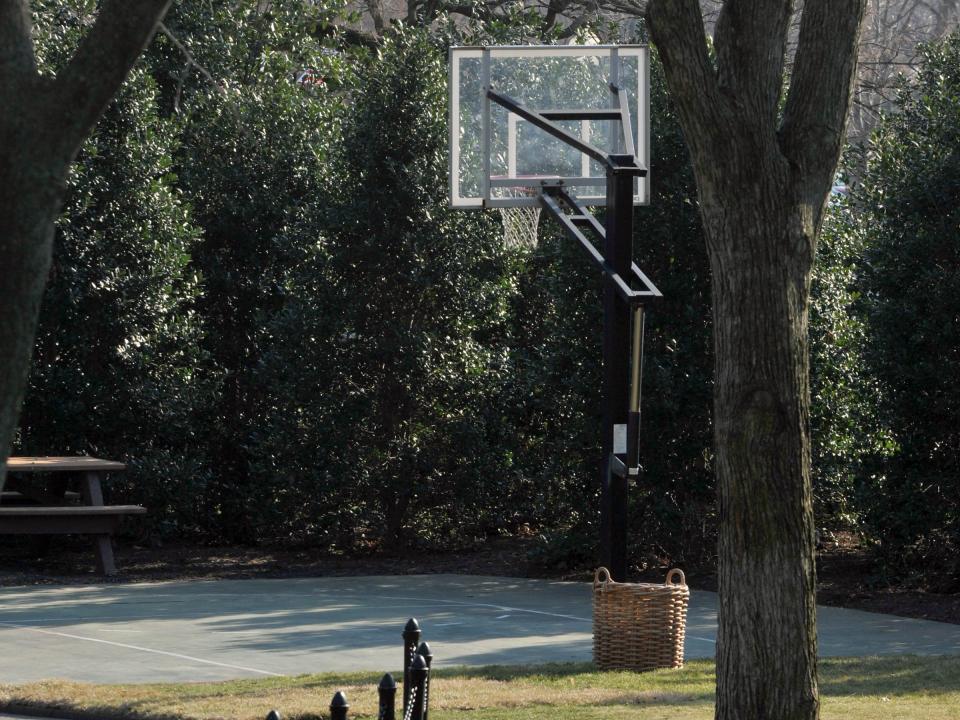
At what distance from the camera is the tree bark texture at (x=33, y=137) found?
4.68 meters

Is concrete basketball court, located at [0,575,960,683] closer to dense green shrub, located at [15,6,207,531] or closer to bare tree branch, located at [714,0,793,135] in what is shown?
dense green shrub, located at [15,6,207,531]

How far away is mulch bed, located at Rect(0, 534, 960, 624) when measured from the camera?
13.5m

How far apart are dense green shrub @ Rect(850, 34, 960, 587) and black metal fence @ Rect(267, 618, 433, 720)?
26.6 feet

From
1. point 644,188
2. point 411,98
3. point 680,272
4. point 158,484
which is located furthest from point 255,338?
point 644,188

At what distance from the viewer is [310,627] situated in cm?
1147

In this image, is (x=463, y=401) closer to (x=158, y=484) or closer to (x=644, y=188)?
(x=158, y=484)

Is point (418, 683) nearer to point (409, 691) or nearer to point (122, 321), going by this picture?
point (409, 691)

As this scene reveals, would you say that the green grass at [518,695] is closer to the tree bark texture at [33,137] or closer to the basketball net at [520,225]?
the tree bark texture at [33,137]

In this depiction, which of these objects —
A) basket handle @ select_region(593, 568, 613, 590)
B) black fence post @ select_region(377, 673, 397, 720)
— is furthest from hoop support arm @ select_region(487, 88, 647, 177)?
black fence post @ select_region(377, 673, 397, 720)

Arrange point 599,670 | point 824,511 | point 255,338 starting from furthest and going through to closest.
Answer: point 255,338 < point 824,511 < point 599,670

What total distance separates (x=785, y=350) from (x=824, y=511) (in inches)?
386

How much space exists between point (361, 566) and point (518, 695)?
291 inches

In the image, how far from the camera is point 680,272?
1455cm

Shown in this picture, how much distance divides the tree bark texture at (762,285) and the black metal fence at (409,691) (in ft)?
4.79
